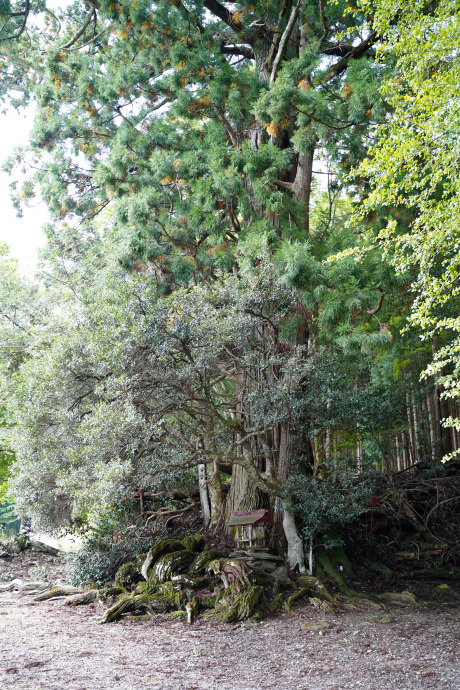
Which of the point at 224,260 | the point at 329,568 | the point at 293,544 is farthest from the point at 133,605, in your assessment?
the point at 224,260

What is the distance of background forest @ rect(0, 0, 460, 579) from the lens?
212 inches

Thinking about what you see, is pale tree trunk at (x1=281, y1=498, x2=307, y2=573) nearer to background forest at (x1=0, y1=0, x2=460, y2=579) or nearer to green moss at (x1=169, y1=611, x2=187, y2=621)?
background forest at (x1=0, y1=0, x2=460, y2=579)

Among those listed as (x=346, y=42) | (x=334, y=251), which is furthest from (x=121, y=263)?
(x=346, y=42)

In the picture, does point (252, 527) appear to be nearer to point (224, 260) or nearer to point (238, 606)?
point (238, 606)

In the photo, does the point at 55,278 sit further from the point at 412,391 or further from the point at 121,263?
the point at 412,391

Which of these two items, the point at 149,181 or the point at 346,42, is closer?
the point at 149,181

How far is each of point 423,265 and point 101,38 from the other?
711 cm

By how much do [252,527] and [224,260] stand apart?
3.60m

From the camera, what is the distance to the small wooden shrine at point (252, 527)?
23.0 feet

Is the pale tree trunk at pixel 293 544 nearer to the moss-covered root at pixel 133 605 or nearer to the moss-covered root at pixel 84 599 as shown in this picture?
the moss-covered root at pixel 133 605

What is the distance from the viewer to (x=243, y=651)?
516 centimetres

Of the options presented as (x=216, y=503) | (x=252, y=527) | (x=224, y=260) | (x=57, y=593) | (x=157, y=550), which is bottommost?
(x=57, y=593)

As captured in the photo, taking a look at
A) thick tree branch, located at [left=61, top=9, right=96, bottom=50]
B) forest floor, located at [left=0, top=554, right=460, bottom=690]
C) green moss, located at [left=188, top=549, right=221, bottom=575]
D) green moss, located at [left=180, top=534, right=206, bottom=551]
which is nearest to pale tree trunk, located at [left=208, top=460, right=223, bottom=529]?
green moss, located at [left=180, top=534, right=206, bottom=551]

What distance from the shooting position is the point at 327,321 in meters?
6.25
